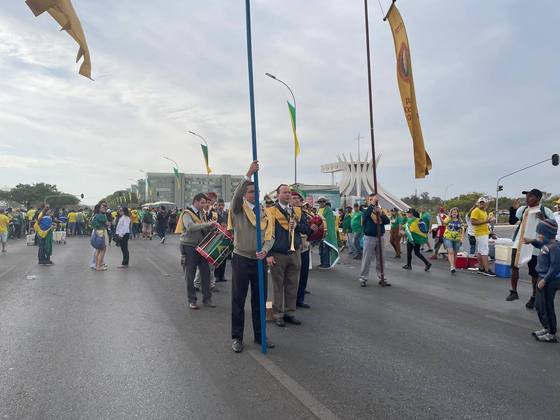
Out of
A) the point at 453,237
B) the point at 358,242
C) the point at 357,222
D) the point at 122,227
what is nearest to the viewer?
the point at 453,237

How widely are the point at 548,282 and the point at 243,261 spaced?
155 inches

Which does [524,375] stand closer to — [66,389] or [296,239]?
[296,239]

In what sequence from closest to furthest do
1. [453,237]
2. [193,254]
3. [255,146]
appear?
[255,146]
[193,254]
[453,237]

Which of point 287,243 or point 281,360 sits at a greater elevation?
point 287,243

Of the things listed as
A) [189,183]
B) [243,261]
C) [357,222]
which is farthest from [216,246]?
[189,183]

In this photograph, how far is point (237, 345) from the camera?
4934 mm

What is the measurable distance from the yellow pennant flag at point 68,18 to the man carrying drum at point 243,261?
89.4 inches

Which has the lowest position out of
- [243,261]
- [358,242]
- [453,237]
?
[358,242]

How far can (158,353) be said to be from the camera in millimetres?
4859

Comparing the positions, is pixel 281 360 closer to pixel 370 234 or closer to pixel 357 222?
pixel 370 234

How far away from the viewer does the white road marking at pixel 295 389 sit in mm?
3438

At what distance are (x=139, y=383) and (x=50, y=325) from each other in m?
2.79

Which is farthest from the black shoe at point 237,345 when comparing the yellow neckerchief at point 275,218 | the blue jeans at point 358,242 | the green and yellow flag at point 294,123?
the green and yellow flag at point 294,123

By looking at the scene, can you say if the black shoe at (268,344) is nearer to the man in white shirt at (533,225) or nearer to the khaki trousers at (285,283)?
the khaki trousers at (285,283)
